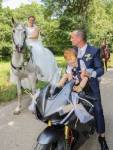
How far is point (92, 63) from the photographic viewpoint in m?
6.01

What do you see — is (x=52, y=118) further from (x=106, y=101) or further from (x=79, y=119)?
(x=106, y=101)

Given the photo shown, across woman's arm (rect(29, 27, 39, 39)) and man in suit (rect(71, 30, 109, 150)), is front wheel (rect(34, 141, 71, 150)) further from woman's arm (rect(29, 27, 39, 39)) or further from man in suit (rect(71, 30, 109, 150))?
woman's arm (rect(29, 27, 39, 39))

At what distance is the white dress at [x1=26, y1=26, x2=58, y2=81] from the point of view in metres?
9.45

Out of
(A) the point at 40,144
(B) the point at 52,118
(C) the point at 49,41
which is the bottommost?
(C) the point at 49,41

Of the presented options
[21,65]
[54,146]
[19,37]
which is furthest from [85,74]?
[21,65]

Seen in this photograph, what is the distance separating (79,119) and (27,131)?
2.71 m

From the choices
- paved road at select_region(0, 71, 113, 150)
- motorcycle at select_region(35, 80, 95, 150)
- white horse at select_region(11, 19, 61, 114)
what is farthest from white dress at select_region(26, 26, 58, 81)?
motorcycle at select_region(35, 80, 95, 150)

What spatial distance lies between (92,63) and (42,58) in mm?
3717

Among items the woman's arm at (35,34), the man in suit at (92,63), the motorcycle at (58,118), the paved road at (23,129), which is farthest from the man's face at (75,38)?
the woman's arm at (35,34)

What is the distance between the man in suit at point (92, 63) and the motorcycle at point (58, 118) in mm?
642

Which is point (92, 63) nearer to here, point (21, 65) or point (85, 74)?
point (85, 74)

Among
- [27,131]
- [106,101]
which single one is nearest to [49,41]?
[106,101]

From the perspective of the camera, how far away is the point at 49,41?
129ft

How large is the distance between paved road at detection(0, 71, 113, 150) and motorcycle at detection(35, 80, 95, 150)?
1292mm
